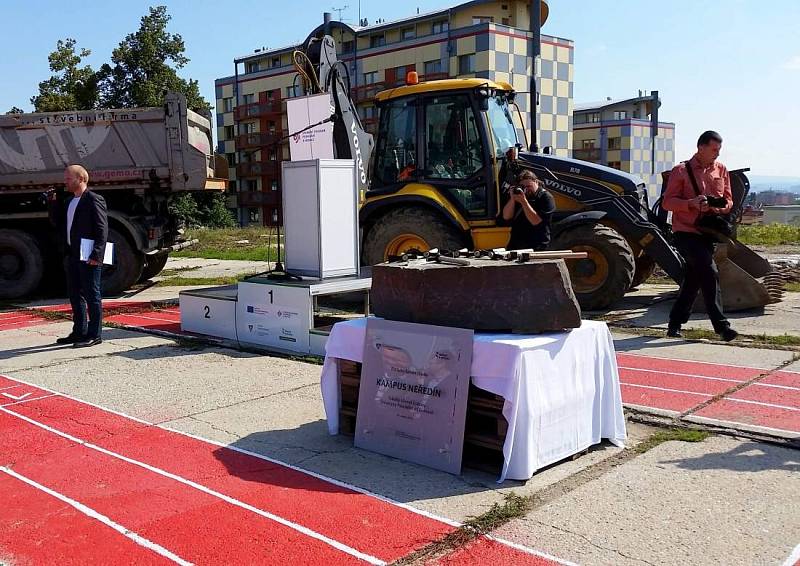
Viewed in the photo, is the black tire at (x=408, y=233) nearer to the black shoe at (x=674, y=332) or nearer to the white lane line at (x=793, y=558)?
the black shoe at (x=674, y=332)

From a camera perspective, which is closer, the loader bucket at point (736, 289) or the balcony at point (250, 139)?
the loader bucket at point (736, 289)

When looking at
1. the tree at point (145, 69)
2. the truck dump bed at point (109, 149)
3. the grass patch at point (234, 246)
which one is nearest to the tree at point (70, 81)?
the tree at point (145, 69)

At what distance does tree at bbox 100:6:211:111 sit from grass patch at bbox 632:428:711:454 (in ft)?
136

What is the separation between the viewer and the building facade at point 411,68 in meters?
51.0

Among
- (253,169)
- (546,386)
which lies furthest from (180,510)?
(253,169)

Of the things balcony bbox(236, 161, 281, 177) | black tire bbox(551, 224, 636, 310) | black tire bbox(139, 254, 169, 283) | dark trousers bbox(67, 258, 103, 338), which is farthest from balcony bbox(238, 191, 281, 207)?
dark trousers bbox(67, 258, 103, 338)

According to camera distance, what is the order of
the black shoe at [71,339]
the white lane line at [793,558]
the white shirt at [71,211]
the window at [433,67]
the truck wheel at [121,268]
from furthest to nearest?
the window at [433,67]
the truck wheel at [121,268]
the black shoe at [71,339]
the white shirt at [71,211]
the white lane line at [793,558]

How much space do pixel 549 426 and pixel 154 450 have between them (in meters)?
2.47

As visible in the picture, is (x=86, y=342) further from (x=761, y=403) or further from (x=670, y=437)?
(x=761, y=403)

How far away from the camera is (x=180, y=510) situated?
3.82m

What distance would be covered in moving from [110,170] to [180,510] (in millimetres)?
9883

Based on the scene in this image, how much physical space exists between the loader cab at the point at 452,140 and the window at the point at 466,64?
4254 cm

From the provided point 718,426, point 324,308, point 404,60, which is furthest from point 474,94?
point 404,60

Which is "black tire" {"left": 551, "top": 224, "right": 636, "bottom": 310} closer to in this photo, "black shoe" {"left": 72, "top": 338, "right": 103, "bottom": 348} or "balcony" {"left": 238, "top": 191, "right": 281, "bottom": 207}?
"black shoe" {"left": 72, "top": 338, "right": 103, "bottom": 348}
